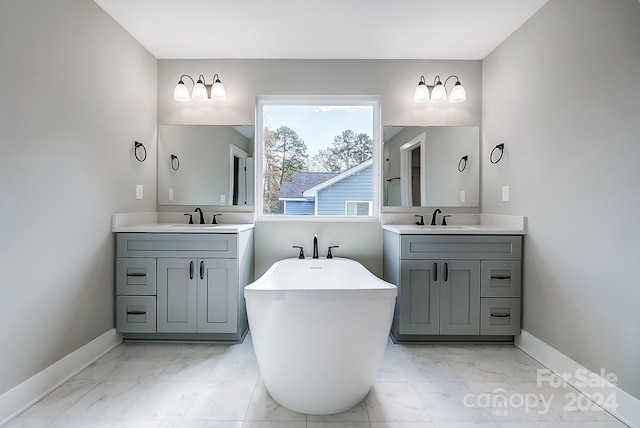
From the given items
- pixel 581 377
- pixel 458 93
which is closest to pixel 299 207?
pixel 458 93

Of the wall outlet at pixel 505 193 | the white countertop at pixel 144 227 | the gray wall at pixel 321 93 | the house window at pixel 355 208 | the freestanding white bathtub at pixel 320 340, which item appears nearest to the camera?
the freestanding white bathtub at pixel 320 340

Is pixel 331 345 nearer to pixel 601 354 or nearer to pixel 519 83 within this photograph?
pixel 601 354

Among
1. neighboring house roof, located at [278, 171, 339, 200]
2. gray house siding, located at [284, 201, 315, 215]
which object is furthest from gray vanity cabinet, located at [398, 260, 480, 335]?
neighboring house roof, located at [278, 171, 339, 200]

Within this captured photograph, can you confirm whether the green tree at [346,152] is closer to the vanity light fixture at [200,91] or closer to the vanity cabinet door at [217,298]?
the vanity light fixture at [200,91]

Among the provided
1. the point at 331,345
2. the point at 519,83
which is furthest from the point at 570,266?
the point at 331,345

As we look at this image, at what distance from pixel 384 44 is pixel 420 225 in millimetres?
1526

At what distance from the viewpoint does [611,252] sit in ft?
5.56

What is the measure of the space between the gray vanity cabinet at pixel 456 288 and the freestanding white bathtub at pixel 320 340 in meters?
0.88

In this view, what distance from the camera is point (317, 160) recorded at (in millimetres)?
3129

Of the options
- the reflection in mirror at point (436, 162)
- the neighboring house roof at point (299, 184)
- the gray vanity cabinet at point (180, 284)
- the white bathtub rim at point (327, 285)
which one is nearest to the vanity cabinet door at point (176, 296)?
the gray vanity cabinet at point (180, 284)

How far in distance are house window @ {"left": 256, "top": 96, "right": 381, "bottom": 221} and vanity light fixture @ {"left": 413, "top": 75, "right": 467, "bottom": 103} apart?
439mm

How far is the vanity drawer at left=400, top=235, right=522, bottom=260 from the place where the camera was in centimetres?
244

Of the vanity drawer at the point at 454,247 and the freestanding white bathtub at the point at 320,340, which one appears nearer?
the freestanding white bathtub at the point at 320,340

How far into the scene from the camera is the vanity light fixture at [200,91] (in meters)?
2.88
